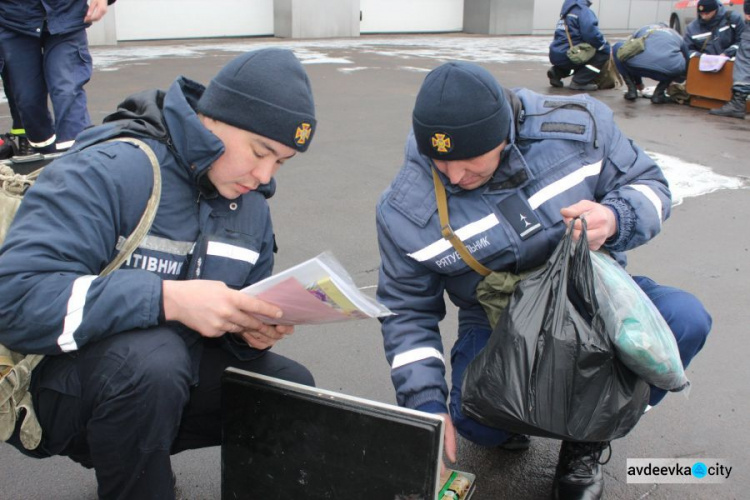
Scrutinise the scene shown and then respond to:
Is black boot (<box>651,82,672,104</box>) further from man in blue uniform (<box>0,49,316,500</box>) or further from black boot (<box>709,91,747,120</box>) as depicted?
man in blue uniform (<box>0,49,316,500</box>)

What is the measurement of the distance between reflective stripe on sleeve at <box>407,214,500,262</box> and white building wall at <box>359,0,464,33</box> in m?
17.3

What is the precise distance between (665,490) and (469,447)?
25.5 inches

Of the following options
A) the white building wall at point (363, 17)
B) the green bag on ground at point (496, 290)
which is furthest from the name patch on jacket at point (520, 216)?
the white building wall at point (363, 17)

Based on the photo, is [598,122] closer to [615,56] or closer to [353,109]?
[353,109]

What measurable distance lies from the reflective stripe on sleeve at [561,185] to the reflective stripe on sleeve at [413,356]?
1.70 feet

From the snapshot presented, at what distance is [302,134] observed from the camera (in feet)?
6.64

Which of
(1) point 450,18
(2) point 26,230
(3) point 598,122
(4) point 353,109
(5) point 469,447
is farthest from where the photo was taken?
(1) point 450,18

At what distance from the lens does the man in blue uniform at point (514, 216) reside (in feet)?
7.45

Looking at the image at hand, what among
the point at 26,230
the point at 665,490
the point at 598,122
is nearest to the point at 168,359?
the point at 26,230

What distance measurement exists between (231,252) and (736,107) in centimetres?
812

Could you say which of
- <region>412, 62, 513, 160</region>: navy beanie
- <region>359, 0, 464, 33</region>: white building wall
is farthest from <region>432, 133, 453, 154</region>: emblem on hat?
<region>359, 0, 464, 33</region>: white building wall

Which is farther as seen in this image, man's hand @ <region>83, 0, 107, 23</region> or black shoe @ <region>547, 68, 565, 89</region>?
black shoe @ <region>547, 68, 565, 89</region>

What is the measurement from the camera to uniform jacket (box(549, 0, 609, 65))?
10469 millimetres

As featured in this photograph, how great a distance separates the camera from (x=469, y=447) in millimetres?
2816
